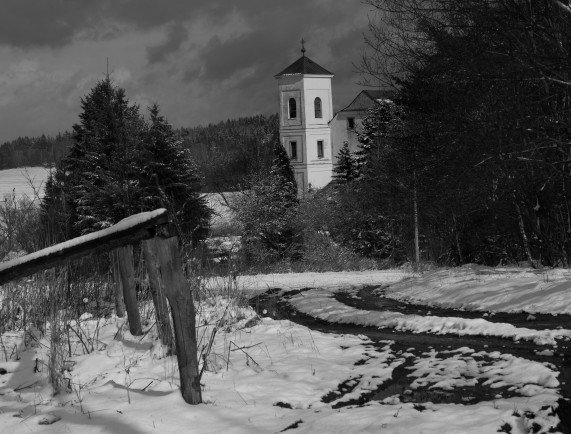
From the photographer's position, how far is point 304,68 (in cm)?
6638

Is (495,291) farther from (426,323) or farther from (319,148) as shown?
(319,148)

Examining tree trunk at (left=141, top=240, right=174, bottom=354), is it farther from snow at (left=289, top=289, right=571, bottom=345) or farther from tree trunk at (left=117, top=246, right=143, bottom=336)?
snow at (left=289, top=289, right=571, bottom=345)

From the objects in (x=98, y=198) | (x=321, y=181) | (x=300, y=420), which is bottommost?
(x=300, y=420)

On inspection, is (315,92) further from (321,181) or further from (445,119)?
(445,119)

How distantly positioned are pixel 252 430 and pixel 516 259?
676 inches

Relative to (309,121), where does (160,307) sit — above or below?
below

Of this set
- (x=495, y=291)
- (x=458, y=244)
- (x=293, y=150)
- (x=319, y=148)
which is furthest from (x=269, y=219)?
(x=495, y=291)

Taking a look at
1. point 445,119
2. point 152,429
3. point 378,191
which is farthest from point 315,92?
point 152,429

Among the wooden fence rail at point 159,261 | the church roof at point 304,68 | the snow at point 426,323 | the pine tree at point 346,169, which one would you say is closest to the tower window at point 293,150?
the church roof at point 304,68

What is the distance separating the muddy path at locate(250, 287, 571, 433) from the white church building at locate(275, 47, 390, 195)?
55279 millimetres

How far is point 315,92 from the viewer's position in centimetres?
6719

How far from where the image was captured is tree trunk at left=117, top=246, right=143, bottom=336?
6672mm

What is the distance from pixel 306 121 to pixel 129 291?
200 feet

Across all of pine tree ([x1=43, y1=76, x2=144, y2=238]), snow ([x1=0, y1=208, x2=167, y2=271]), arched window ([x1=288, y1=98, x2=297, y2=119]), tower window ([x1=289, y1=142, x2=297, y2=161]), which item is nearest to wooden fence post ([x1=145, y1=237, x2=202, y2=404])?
snow ([x1=0, y1=208, x2=167, y2=271])
